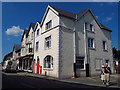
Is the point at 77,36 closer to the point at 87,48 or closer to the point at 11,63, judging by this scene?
the point at 87,48

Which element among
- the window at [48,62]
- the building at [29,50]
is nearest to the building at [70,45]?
the window at [48,62]

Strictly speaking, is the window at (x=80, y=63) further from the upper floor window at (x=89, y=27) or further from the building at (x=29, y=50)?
the building at (x=29, y=50)

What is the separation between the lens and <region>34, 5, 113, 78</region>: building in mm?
15289

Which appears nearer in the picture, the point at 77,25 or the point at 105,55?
the point at 77,25

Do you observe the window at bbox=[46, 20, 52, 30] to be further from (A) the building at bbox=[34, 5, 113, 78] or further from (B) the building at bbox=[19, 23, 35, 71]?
(B) the building at bbox=[19, 23, 35, 71]

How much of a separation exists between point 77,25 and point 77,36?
6.07 feet

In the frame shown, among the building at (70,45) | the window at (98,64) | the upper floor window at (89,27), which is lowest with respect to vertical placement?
the window at (98,64)

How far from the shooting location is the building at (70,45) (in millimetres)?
15289

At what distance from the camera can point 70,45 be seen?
1616cm

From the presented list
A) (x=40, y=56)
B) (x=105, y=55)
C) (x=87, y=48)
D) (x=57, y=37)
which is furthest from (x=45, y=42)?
(x=105, y=55)

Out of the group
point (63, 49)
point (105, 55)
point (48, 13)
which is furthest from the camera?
point (105, 55)

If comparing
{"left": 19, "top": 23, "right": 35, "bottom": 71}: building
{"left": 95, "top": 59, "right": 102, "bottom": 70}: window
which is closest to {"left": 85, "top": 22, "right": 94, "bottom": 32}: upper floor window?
{"left": 95, "top": 59, "right": 102, "bottom": 70}: window

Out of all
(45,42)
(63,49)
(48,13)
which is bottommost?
(63,49)

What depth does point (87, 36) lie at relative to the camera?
18719 millimetres
